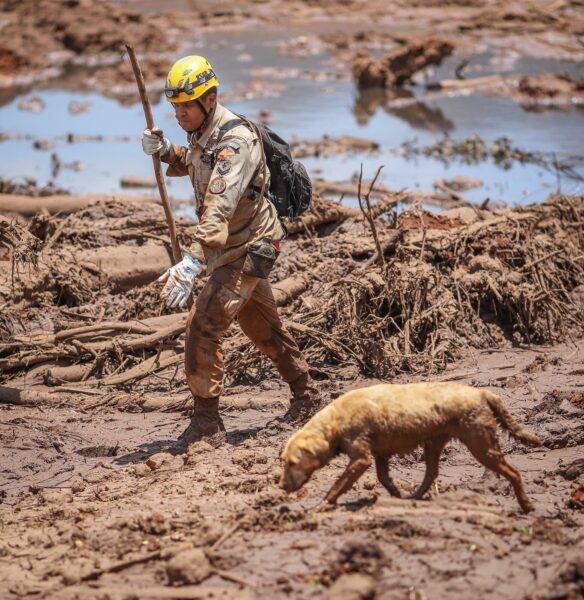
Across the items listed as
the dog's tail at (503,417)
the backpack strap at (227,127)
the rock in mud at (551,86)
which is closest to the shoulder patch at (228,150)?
the backpack strap at (227,127)

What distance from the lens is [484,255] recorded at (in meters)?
9.42

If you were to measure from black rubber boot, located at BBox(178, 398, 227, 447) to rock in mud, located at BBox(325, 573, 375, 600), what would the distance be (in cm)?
248

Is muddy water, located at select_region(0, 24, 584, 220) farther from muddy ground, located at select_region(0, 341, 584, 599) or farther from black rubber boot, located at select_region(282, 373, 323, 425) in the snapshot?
muddy ground, located at select_region(0, 341, 584, 599)

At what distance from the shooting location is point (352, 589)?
14.8 ft

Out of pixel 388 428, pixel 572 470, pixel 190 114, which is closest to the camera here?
pixel 388 428

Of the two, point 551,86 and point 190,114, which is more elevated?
point 190,114

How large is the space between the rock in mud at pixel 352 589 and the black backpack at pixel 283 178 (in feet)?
9.83

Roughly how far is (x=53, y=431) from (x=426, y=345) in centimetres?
298

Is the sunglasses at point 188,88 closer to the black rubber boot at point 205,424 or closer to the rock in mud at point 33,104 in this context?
the black rubber boot at point 205,424

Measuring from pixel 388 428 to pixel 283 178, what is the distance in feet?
7.07

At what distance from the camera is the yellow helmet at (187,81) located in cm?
642

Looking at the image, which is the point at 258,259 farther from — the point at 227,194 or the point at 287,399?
the point at 287,399

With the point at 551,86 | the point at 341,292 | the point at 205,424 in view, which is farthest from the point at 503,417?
the point at 551,86

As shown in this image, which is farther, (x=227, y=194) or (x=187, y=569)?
(x=227, y=194)
